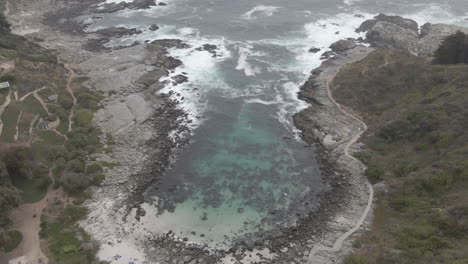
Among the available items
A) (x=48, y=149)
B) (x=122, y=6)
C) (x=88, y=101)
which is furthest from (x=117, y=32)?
(x=48, y=149)

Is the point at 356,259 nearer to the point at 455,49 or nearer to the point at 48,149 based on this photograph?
the point at 48,149

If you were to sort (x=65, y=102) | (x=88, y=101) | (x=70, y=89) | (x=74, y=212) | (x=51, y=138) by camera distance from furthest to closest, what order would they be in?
(x=70, y=89) → (x=88, y=101) → (x=65, y=102) → (x=51, y=138) → (x=74, y=212)

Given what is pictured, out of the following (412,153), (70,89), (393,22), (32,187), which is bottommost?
(32,187)

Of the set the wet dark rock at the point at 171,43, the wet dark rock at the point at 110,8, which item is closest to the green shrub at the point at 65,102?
the wet dark rock at the point at 171,43

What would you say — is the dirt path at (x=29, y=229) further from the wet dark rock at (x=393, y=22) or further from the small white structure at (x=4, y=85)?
the wet dark rock at (x=393, y=22)

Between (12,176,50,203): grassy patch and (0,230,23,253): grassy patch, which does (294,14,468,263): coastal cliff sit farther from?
(12,176,50,203): grassy patch

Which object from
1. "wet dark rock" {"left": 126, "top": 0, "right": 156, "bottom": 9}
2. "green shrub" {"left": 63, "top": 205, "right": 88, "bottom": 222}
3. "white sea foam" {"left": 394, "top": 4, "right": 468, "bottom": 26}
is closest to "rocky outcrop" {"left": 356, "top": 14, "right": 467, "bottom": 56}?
"white sea foam" {"left": 394, "top": 4, "right": 468, "bottom": 26}

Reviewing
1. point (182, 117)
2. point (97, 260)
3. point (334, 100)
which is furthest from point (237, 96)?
point (97, 260)
